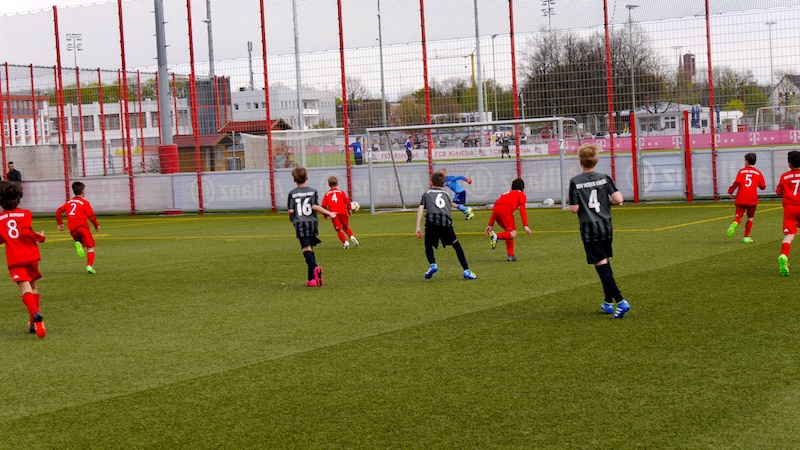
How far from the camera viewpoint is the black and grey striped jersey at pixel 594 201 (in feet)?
29.3

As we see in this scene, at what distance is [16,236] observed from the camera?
962cm

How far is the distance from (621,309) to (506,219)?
5.32m

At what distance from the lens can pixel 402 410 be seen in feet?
19.5

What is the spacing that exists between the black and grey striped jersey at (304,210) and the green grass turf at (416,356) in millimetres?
737

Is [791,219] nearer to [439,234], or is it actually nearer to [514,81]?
[439,234]

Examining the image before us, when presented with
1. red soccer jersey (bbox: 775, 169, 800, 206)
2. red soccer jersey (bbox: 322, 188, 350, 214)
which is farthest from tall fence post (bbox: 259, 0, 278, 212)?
red soccer jersey (bbox: 775, 169, 800, 206)

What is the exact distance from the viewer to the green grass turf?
5527 millimetres

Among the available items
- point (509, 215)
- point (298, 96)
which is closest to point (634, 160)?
point (298, 96)

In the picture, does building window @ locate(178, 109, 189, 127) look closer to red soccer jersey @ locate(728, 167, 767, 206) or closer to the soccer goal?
the soccer goal

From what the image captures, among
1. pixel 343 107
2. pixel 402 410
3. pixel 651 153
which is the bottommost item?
pixel 402 410

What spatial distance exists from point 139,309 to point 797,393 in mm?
7380

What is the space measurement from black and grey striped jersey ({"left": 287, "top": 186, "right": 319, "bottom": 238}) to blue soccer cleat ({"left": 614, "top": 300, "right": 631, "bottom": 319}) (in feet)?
16.0

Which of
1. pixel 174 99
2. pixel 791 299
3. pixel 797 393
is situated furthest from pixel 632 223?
pixel 174 99

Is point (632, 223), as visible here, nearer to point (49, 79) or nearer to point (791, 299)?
point (791, 299)
